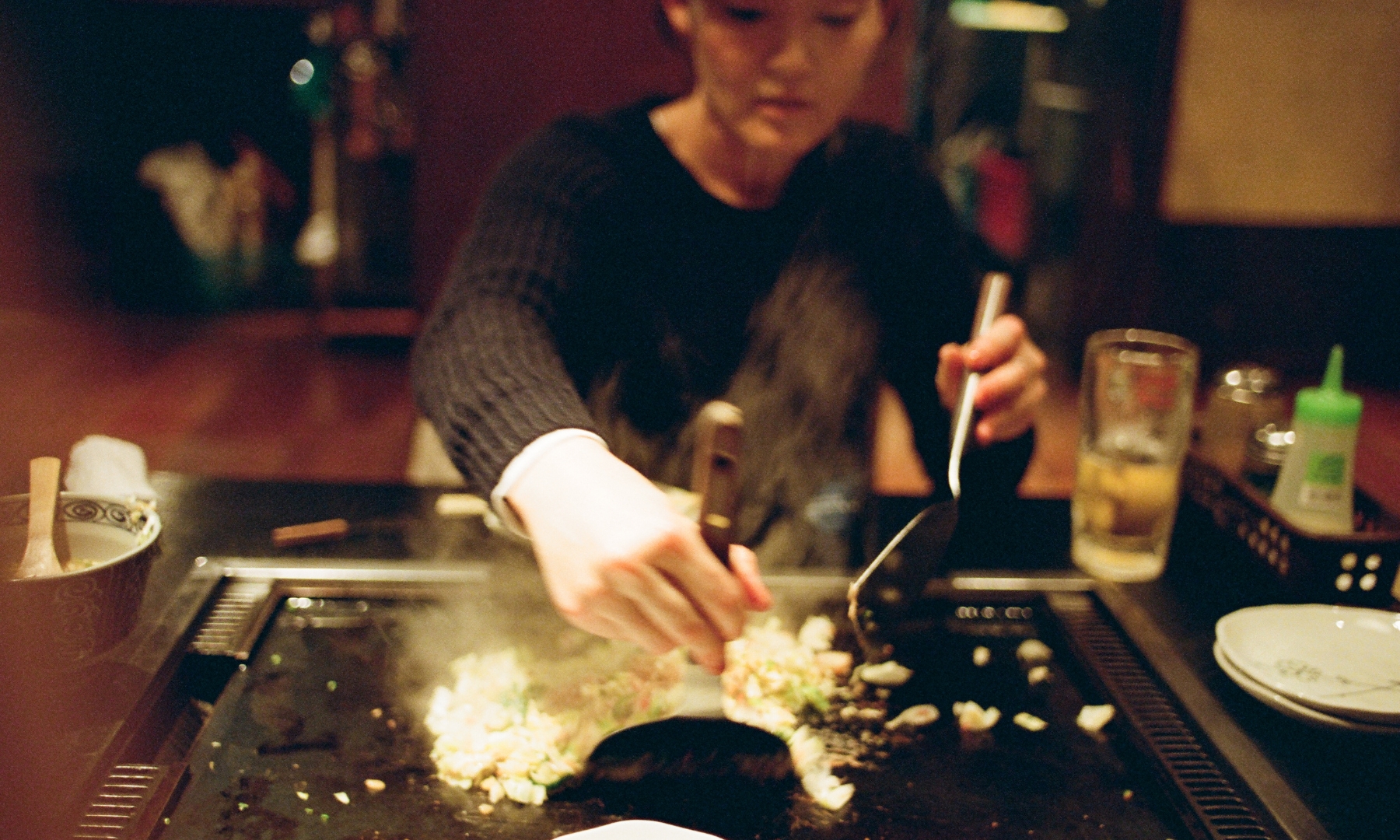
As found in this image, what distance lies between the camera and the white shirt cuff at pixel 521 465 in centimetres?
104

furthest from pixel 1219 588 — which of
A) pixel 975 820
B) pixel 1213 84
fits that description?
pixel 1213 84

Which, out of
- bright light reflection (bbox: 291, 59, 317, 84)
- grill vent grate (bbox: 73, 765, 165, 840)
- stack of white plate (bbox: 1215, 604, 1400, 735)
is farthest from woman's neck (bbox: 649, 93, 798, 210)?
bright light reflection (bbox: 291, 59, 317, 84)

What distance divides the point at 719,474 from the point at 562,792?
338 mm

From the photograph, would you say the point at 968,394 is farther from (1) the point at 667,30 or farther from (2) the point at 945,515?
(1) the point at 667,30

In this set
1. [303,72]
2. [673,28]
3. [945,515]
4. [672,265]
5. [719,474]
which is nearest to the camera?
[719,474]

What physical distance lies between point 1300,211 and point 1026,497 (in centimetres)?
353

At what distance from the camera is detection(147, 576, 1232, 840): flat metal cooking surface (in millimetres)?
887

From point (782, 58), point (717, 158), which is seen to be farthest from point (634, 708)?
point (717, 158)

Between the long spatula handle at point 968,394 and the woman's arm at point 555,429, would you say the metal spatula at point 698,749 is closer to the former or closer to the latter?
the woman's arm at point 555,429

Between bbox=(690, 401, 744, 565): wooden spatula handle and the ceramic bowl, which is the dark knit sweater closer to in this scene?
the ceramic bowl

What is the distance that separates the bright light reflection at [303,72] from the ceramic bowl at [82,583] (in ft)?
12.7

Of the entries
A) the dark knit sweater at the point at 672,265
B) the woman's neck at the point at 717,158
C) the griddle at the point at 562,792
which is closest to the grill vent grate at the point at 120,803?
the griddle at the point at 562,792

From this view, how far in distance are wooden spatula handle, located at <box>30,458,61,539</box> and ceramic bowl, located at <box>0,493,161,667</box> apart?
1 cm

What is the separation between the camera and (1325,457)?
126 centimetres
